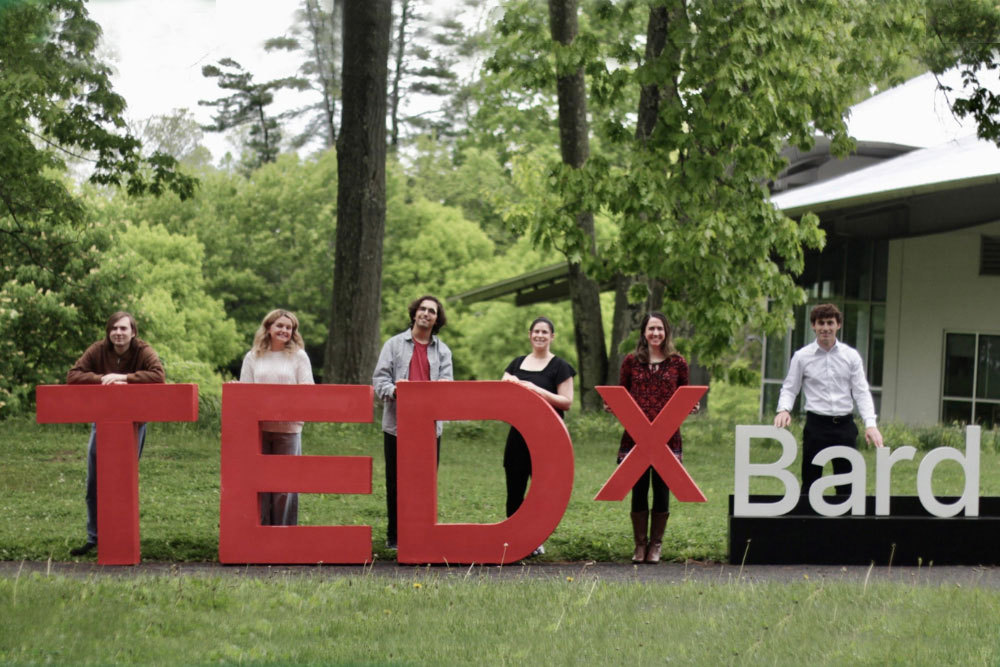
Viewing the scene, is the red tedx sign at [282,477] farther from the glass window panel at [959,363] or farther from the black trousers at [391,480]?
the glass window panel at [959,363]

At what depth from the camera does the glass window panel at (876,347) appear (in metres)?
28.0

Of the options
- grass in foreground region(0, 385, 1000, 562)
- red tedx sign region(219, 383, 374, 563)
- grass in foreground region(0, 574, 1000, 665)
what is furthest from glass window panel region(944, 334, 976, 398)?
red tedx sign region(219, 383, 374, 563)

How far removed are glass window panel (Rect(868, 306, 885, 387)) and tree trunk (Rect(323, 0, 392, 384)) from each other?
1417 centimetres

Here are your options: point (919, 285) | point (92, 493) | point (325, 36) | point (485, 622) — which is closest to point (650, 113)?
A: point (325, 36)

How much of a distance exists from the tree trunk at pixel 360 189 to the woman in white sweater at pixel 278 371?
879cm

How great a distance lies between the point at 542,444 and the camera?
8805 millimetres

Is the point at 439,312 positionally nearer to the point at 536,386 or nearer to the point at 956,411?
the point at 536,386

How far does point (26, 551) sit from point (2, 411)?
1312 cm

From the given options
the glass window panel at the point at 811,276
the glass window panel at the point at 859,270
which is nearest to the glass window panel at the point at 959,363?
the glass window panel at the point at 859,270

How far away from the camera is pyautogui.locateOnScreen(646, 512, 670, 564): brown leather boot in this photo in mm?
9031

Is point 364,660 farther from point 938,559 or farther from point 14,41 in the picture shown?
point 14,41

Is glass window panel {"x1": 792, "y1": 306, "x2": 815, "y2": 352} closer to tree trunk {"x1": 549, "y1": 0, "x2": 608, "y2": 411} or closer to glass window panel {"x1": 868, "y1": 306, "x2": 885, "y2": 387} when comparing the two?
glass window panel {"x1": 868, "y1": 306, "x2": 885, "y2": 387}

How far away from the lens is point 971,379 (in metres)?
26.9

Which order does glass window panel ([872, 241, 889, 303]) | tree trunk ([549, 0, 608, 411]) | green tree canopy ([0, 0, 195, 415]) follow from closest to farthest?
1. green tree canopy ([0, 0, 195, 415])
2. tree trunk ([549, 0, 608, 411])
3. glass window panel ([872, 241, 889, 303])
